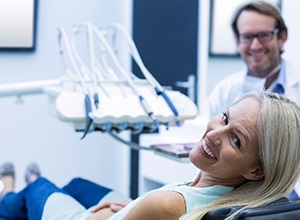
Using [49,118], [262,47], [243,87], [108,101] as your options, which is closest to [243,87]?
[243,87]

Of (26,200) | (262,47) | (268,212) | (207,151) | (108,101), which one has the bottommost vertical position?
(26,200)

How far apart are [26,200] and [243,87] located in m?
1.07

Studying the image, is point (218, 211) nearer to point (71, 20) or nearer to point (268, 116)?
point (268, 116)

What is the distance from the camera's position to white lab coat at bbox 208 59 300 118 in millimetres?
2326

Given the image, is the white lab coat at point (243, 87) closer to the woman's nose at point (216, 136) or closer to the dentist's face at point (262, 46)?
the dentist's face at point (262, 46)

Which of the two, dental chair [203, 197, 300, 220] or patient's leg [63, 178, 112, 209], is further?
patient's leg [63, 178, 112, 209]

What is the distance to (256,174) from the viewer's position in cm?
140

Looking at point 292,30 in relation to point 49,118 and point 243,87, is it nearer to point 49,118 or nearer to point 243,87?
point 243,87

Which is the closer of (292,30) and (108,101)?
(108,101)

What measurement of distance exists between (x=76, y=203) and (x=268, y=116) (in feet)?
2.81

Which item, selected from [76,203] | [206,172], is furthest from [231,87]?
[206,172]

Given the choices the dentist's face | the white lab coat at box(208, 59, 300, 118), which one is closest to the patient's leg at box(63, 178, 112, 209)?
the white lab coat at box(208, 59, 300, 118)

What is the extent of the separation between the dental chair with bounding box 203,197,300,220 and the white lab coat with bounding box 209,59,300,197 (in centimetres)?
79

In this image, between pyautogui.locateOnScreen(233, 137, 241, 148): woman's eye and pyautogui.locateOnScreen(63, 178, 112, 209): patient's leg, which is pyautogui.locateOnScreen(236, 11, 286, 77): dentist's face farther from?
pyautogui.locateOnScreen(233, 137, 241, 148): woman's eye
